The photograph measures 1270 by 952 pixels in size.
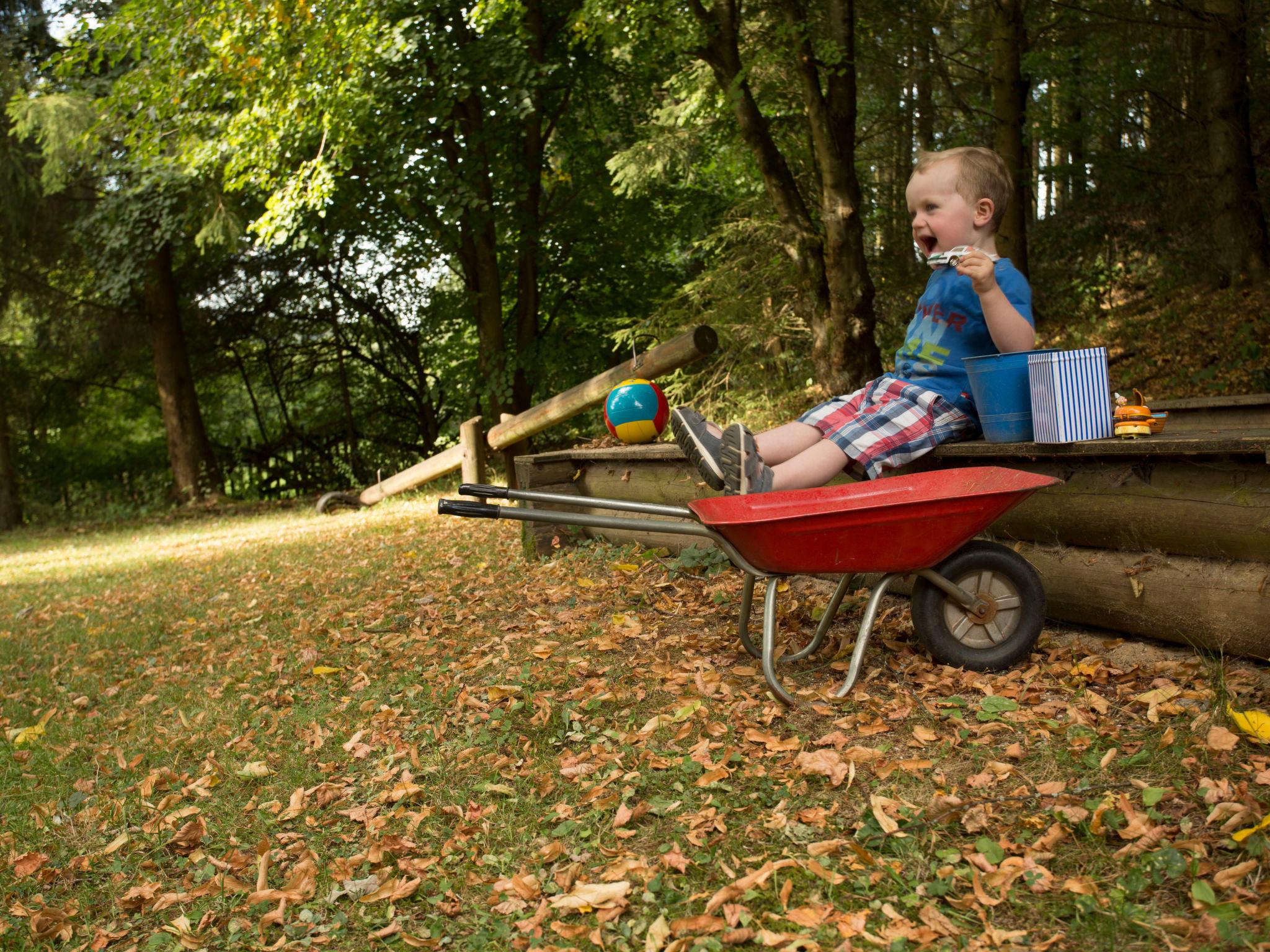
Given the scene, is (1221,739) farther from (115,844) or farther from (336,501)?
(336,501)

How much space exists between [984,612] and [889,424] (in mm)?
732

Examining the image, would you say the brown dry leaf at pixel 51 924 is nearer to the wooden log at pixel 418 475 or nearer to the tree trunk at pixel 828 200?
the tree trunk at pixel 828 200

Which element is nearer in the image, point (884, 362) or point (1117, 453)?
point (1117, 453)

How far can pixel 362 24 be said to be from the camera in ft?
30.7

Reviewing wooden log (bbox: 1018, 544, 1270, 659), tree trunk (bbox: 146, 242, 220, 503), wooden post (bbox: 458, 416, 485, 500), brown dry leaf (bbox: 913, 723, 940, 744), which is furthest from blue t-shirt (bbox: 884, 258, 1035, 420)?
tree trunk (bbox: 146, 242, 220, 503)

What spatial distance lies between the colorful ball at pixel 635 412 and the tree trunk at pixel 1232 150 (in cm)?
630

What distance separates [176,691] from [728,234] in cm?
771

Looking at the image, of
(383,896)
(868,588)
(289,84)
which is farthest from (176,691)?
(289,84)

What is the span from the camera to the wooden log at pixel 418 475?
10.0 meters

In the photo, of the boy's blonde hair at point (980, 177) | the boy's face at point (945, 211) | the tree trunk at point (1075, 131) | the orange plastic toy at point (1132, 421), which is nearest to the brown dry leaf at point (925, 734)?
the orange plastic toy at point (1132, 421)

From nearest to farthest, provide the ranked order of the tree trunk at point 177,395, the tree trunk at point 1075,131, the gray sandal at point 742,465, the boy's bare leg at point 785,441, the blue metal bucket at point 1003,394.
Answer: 1. the blue metal bucket at point 1003,394
2. the gray sandal at point 742,465
3. the boy's bare leg at point 785,441
4. the tree trunk at point 1075,131
5. the tree trunk at point 177,395

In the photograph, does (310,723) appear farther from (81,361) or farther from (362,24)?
(81,361)

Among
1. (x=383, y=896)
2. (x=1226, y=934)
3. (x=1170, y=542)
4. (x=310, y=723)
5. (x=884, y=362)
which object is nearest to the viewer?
(x=1226, y=934)

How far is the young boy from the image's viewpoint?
3.32 m
